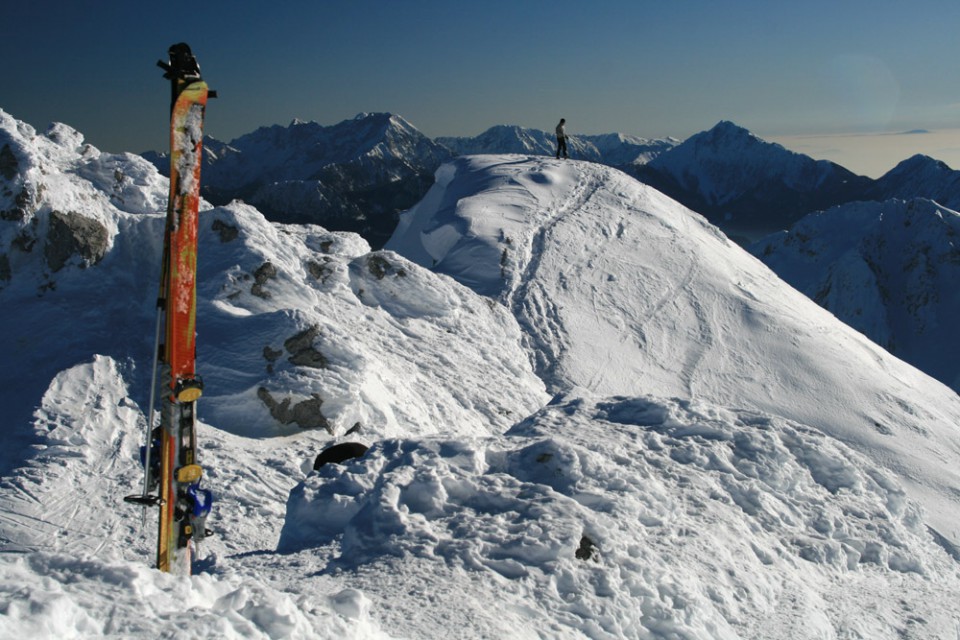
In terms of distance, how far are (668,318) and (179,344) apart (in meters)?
24.2

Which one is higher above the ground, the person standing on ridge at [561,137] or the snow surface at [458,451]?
the person standing on ridge at [561,137]

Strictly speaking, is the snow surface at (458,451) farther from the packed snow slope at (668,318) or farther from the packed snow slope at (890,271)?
the packed snow slope at (890,271)

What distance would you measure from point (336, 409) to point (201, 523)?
348 inches

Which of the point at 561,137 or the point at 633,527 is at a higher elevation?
the point at 561,137

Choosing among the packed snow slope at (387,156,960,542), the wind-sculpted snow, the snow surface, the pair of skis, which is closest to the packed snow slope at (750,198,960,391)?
the packed snow slope at (387,156,960,542)

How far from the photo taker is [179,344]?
7.69m

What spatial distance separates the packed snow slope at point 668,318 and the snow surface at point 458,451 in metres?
0.15

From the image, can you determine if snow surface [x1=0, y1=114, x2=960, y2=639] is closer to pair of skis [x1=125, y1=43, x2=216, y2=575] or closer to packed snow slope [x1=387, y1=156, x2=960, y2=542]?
packed snow slope [x1=387, y1=156, x2=960, y2=542]

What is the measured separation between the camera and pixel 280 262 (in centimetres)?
2139

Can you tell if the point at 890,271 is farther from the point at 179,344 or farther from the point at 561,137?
the point at 179,344

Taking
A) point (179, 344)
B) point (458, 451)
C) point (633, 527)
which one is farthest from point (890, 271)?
point (179, 344)

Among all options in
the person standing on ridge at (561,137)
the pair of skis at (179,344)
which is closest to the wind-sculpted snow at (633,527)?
the pair of skis at (179,344)

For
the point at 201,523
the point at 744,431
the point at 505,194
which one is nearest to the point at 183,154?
the point at 201,523

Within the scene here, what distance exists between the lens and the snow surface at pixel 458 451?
7.72m
